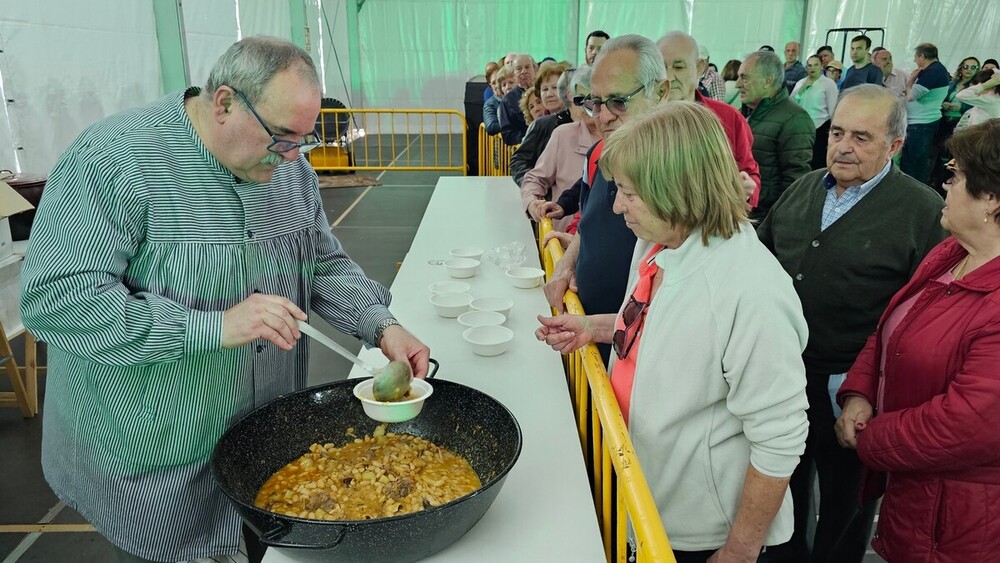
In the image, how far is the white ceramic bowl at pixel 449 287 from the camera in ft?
8.71

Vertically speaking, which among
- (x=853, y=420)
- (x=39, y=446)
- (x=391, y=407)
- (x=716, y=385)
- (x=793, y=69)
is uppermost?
(x=793, y=69)

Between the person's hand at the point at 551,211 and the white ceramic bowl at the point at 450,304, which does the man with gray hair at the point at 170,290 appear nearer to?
the white ceramic bowl at the point at 450,304

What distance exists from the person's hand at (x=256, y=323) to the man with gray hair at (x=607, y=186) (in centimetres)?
110

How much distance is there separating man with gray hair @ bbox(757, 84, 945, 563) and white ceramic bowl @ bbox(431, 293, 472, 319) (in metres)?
1.12

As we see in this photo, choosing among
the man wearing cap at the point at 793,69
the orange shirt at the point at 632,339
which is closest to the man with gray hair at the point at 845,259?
the orange shirt at the point at 632,339

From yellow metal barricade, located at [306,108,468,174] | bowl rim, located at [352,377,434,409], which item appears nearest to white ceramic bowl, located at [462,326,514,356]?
bowl rim, located at [352,377,434,409]

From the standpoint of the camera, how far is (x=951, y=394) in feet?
4.92

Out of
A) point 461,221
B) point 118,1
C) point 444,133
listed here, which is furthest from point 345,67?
point 461,221

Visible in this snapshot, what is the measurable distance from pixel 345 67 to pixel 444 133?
3257 millimetres

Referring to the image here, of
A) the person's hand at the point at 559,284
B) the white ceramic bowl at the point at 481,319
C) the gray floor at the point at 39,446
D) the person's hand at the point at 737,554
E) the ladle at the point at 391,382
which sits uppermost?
the ladle at the point at 391,382

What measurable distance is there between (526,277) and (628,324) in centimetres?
133

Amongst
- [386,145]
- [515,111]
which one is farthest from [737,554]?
[386,145]

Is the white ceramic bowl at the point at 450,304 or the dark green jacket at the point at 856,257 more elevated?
the dark green jacket at the point at 856,257

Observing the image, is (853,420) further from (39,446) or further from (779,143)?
(39,446)
